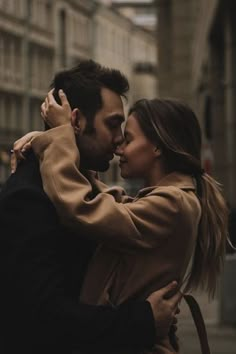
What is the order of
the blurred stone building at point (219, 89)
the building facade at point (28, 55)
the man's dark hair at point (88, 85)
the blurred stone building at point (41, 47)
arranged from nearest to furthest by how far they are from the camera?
1. the man's dark hair at point (88, 85)
2. the blurred stone building at point (219, 89)
3. the building facade at point (28, 55)
4. the blurred stone building at point (41, 47)

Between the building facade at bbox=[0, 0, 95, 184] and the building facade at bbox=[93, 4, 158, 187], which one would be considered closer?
the building facade at bbox=[0, 0, 95, 184]

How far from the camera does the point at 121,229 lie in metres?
3.42

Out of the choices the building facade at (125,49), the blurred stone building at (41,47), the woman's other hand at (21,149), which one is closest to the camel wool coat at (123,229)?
the woman's other hand at (21,149)

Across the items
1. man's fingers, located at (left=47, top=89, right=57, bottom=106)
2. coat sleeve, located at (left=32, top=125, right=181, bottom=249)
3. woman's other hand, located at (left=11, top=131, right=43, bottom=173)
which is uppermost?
man's fingers, located at (left=47, top=89, right=57, bottom=106)

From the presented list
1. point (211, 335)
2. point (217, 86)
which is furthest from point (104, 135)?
point (217, 86)

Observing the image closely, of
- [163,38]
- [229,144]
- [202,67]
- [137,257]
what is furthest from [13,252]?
[163,38]

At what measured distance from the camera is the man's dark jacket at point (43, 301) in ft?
11.0

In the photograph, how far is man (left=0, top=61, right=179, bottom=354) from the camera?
3352mm

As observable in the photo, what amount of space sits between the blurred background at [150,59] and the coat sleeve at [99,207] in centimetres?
802

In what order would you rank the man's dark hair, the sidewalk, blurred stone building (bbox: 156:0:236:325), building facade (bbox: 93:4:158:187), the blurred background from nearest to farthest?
1. the man's dark hair
2. the sidewalk
3. blurred stone building (bbox: 156:0:236:325)
4. the blurred background
5. building facade (bbox: 93:4:158:187)

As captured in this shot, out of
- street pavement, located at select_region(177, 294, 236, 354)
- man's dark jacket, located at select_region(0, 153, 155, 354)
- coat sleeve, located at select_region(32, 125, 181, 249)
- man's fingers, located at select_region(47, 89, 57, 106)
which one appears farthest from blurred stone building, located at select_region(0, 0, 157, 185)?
man's dark jacket, located at select_region(0, 153, 155, 354)

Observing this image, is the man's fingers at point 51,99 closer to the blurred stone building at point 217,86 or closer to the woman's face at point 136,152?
the woman's face at point 136,152

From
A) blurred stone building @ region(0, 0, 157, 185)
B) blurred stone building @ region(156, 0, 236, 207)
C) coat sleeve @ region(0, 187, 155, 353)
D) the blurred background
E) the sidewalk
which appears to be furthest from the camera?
blurred stone building @ region(0, 0, 157, 185)

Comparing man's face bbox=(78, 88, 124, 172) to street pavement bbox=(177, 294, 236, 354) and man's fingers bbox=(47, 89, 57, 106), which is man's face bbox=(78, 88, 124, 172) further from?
street pavement bbox=(177, 294, 236, 354)
